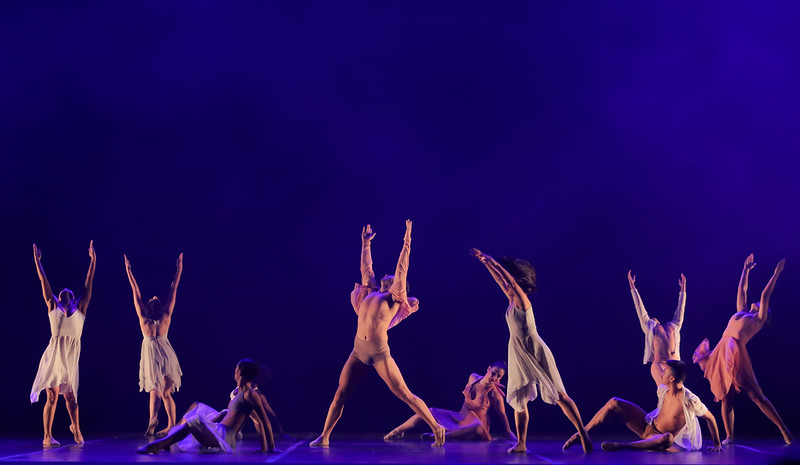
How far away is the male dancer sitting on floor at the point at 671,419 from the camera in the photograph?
5609mm

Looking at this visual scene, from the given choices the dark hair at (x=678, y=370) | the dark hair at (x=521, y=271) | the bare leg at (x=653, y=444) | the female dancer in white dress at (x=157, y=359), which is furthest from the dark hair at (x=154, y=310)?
the dark hair at (x=678, y=370)

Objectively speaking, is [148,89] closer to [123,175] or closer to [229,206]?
[123,175]

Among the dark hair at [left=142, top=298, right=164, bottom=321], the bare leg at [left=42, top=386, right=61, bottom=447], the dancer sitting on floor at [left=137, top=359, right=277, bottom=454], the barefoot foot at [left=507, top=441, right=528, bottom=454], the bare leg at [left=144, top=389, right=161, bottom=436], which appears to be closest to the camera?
the dancer sitting on floor at [left=137, top=359, right=277, bottom=454]

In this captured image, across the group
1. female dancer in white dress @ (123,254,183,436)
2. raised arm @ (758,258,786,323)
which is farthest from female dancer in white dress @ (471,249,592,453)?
female dancer in white dress @ (123,254,183,436)

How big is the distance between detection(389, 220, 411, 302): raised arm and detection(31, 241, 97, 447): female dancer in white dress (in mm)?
2819

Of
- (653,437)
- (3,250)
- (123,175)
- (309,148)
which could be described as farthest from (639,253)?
(3,250)

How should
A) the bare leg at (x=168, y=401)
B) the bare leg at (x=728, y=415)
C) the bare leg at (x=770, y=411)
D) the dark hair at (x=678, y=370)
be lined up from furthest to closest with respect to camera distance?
the bare leg at (x=168, y=401) → the bare leg at (x=728, y=415) → the bare leg at (x=770, y=411) → the dark hair at (x=678, y=370)

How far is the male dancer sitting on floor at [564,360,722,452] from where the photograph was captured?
561 centimetres

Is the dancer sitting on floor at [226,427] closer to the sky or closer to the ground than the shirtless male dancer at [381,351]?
closer to the ground

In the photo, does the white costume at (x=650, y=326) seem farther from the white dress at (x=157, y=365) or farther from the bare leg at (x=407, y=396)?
the white dress at (x=157, y=365)

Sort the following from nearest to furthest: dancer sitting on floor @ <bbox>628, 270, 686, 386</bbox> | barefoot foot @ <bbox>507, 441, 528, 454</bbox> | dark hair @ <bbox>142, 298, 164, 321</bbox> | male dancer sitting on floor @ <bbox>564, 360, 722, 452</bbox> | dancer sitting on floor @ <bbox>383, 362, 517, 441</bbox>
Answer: barefoot foot @ <bbox>507, 441, 528, 454</bbox> < male dancer sitting on floor @ <bbox>564, 360, 722, 452</bbox> < dancer sitting on floor @ <bbox>383, 362, 517, 441</bbox> < dancer sitting on floor @ <bbox>628, 270, 686, 386</bbox> < dark hair @ <bbox>142, 298, 164, 321</bbox>

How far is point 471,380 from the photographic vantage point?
289 inches

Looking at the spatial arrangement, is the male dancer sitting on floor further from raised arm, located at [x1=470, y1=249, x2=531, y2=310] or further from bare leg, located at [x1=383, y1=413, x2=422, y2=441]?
bare leg, located at [x1=383, y1=413, x2=422, y2=441]

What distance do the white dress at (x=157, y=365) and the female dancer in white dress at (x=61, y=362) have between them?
1059 millimetres
